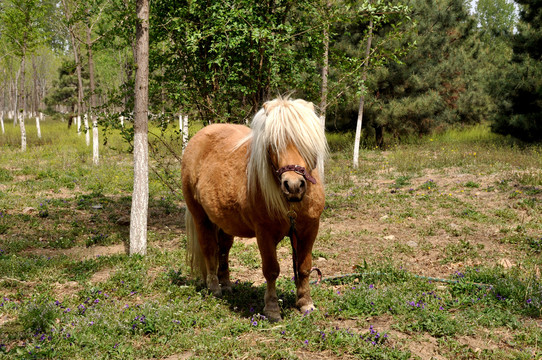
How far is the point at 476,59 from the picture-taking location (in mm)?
25062

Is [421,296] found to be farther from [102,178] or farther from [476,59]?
[476,59]

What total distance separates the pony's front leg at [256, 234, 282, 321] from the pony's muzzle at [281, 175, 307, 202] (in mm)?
941

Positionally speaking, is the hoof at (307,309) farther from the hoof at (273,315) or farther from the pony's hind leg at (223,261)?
the pony's hind leg at (223,261)

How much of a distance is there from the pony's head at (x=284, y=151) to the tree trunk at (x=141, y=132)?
331 cm

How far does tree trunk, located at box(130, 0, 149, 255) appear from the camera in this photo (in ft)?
21.6

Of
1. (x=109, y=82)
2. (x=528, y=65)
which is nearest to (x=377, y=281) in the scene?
(x=528, y=65)

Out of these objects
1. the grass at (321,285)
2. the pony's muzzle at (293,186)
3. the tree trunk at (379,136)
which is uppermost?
the tree trunk at (379,136)

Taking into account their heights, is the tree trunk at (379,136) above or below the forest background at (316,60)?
below

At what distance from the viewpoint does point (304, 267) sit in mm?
4359

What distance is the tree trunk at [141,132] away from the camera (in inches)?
260

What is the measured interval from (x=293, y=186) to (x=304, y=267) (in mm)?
1367

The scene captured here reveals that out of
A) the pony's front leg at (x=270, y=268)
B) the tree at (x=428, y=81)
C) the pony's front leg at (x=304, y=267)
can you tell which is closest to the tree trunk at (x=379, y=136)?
the tree at (x=428, y=81)

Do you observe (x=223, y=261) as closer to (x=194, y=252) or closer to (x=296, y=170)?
(x=194, y=252)

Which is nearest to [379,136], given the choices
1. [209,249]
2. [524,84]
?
[524,84]
